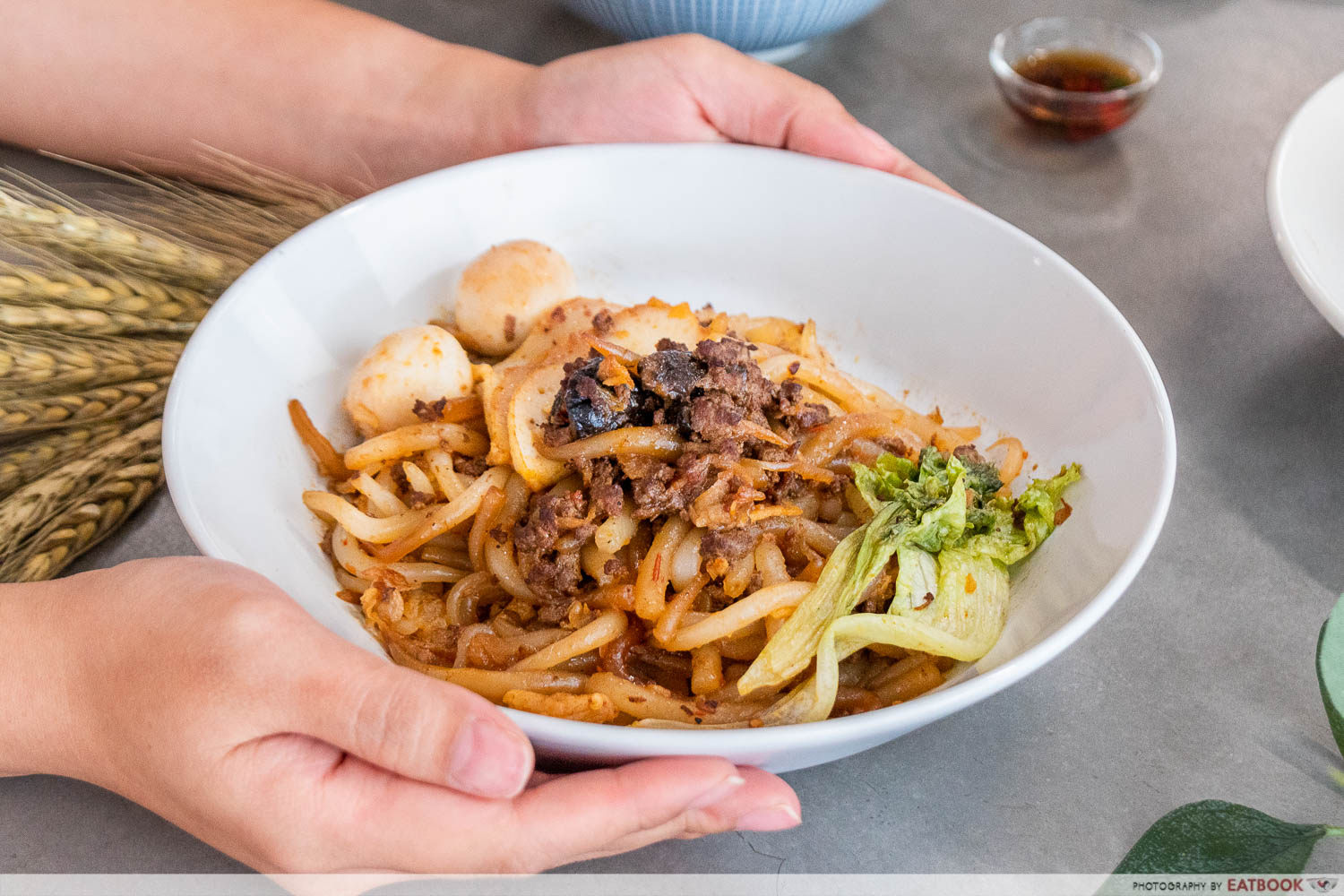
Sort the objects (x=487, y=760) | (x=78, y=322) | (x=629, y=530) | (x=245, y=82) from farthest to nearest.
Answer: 1. (x=245, y=82)
2. (x=78, y=322)
3. (x=629, y=530)
4. (x=487, y=760)

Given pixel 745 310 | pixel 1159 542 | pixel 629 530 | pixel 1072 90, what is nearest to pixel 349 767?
pixel 629 530

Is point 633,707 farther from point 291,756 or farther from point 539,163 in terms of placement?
point 539,163

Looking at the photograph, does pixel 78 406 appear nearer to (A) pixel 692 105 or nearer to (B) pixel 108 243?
(B) pixel 108 243

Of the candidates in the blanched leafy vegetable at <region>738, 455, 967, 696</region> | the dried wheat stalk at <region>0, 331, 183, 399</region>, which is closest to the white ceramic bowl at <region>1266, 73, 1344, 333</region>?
the blanched leafy vegetable at <region>738, 455, 967, 696</region>

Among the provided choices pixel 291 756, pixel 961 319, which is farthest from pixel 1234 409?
pixel 291 756

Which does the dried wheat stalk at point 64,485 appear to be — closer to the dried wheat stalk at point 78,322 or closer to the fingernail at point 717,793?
the dried wheat stalk at point 78,322

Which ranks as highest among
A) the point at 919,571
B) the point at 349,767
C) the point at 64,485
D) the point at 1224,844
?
the point at 64,485
